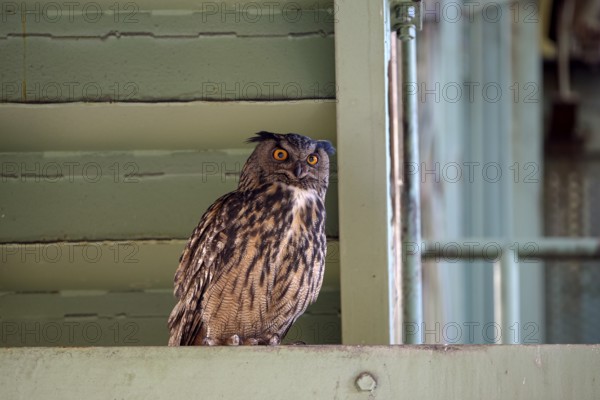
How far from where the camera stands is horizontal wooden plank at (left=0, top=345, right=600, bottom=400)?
2.67 metres

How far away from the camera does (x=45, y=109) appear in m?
3.57

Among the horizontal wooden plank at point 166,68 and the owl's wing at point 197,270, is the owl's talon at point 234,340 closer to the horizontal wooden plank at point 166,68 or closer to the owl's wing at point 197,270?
the owl's wing at point 197,270

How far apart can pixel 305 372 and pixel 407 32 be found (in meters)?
1.53

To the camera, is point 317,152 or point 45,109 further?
point 317,152

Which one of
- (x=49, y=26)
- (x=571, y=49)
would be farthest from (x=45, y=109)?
(x=571, y=49)

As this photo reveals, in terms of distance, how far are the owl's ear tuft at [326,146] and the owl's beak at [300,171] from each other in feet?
0.27

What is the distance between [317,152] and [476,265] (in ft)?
14.1

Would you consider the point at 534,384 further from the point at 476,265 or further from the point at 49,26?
the point at 476,265

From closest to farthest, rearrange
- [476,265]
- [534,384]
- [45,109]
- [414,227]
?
[534,384], [45,109], [414,227], [476,265]

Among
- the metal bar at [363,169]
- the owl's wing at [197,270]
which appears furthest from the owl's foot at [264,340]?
the metal bar at [363,169]

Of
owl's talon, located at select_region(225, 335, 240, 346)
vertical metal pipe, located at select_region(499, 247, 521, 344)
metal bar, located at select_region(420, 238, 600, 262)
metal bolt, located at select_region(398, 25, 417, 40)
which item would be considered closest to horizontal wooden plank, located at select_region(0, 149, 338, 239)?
owl's talon, located at select_region(225, 335, 240, 346)

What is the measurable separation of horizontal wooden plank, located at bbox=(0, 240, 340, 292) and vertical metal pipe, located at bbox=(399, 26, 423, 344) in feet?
0.87

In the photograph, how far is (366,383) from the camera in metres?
2.67

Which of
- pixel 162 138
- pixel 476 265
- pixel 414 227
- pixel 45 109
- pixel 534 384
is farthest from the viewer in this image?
pixel 476 265
